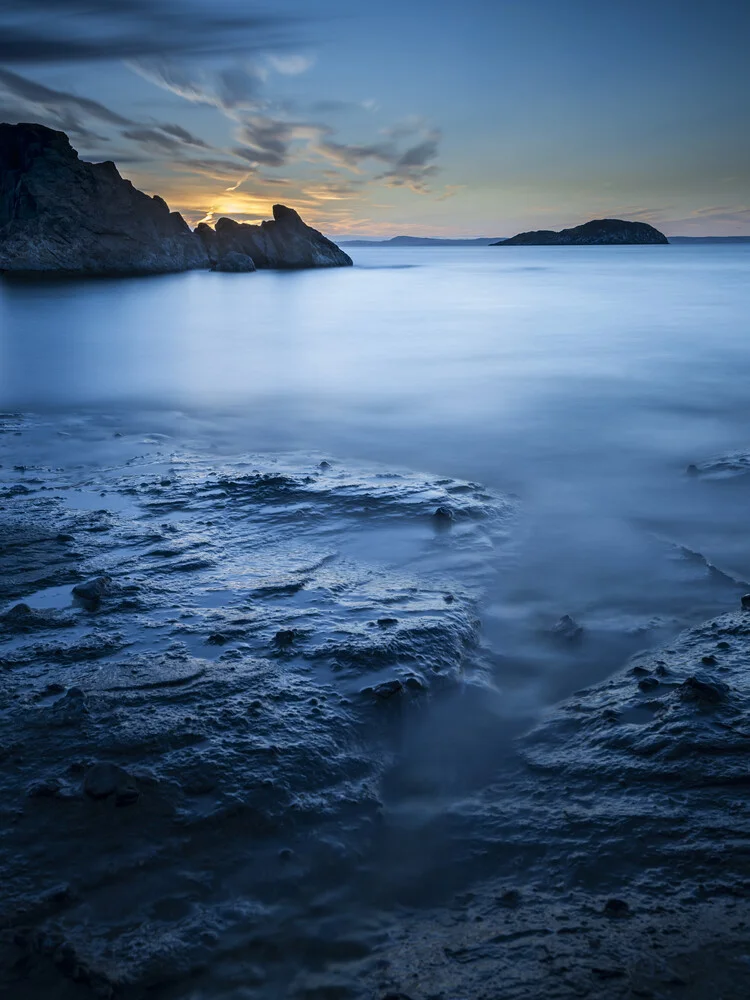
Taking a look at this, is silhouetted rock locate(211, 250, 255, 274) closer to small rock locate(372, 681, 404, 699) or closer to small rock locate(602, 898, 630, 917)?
small rock locate(372, 681, 404, 699)

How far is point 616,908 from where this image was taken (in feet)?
7.64

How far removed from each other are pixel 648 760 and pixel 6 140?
110318mm

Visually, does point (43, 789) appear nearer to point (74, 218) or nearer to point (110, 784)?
point (110, 784)

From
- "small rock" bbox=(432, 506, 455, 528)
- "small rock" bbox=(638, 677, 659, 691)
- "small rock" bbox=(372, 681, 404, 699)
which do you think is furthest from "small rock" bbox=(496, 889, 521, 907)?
"small rock" bbox=(432, 506, 455, 528)

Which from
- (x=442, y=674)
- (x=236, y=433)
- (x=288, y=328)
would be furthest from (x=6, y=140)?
(x=442, y=674)

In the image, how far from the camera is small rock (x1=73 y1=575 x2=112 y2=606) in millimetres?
4430

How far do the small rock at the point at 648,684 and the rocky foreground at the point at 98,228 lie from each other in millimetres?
76083

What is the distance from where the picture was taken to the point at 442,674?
12.5ft

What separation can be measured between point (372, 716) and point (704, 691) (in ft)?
5.51

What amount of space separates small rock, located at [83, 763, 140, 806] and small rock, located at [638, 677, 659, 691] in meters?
2.57

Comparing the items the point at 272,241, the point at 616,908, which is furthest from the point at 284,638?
the point at 272,241

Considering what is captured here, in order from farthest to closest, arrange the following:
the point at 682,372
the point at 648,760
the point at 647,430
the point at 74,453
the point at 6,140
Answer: the point at 6,140 < the point at 682,372 < the point at 647,430 < the point at 74,453 < the point at 648,760

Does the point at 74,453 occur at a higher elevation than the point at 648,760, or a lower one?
higher

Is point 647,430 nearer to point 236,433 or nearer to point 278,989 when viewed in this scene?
point 236,433
